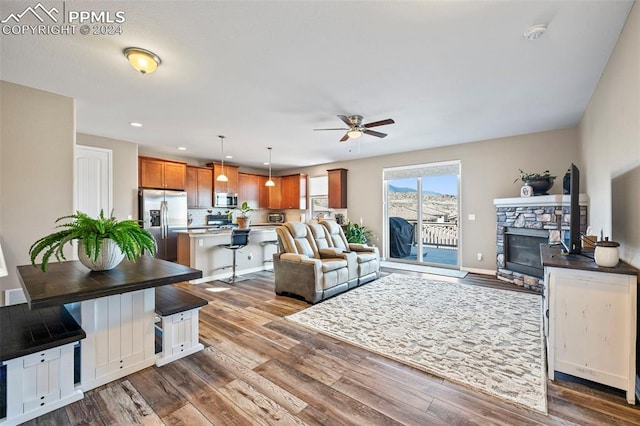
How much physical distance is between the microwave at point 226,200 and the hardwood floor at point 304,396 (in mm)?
5445

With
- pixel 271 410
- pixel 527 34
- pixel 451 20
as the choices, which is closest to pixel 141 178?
pixel 271 410

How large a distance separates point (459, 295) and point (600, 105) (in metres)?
2.84

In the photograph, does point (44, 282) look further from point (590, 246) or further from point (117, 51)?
point (590, 246)

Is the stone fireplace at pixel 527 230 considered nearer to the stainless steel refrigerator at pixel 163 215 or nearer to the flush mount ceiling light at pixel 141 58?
the flush mount ceiling light at pixel 141 58

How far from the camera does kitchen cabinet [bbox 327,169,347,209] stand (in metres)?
7.45

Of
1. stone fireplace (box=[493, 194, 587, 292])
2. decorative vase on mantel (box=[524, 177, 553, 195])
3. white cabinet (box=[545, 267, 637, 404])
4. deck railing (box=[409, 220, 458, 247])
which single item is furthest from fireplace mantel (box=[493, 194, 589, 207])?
white cabinet (box=[545, 267, 637, 404])

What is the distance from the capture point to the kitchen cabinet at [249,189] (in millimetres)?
8172

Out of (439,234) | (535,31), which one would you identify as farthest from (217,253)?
(535,31)

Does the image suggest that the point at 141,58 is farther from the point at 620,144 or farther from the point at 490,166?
the point at 490,166

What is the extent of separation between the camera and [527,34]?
7.16ft

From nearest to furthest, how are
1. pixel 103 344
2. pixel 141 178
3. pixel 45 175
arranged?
pixel 103 344 < pixel 45 175 < pixel 141 178

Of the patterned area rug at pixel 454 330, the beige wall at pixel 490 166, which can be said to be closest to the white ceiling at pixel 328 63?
the beige wall at pixel 490 166

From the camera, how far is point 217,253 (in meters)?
5.16

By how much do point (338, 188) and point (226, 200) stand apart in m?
3.23
